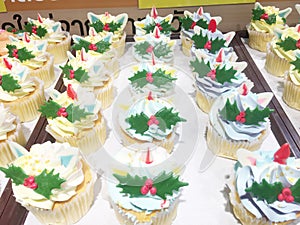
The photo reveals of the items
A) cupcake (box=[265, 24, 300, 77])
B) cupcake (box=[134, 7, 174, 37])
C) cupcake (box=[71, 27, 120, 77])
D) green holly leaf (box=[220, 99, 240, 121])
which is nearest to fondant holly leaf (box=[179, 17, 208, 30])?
cupcake (box=[134, 7, 174, 37])

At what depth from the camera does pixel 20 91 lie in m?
2.59

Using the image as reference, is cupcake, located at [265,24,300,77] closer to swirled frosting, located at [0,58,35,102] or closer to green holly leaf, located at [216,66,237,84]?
green holly leaf, located at [216,66,237,84]

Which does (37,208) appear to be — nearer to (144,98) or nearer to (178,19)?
(144,98)

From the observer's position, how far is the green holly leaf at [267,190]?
69.2 inches

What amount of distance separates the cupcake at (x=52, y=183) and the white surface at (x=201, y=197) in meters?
0.08

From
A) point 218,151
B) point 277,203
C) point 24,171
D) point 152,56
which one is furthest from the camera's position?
point 152,56

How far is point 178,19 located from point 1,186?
2.14m

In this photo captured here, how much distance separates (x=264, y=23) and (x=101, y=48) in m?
1.39

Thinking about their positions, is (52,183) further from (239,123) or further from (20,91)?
(239,123)

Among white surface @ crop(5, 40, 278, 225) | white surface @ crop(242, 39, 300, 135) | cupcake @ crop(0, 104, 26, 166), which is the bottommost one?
white surface @ crop(5, 40, 278, 225)

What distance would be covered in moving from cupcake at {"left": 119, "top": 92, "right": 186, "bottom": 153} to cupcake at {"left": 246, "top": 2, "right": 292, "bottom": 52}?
1.38 meters

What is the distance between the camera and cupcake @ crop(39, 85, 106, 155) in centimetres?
223

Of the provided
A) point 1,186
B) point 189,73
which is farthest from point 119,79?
point 1,186

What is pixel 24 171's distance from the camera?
1.89m
